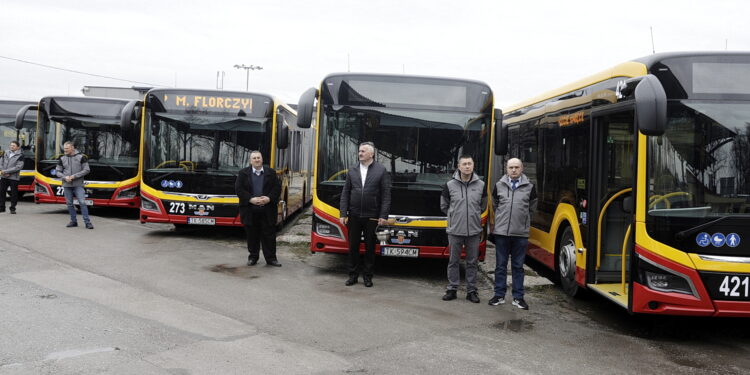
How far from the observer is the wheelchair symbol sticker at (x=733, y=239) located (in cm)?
591

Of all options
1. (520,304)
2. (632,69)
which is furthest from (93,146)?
(632,69)

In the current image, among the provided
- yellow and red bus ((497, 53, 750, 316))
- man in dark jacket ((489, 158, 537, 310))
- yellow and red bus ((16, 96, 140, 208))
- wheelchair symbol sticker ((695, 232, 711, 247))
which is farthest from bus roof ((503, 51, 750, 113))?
yellow and red bus ((16, 96, 140, 208))

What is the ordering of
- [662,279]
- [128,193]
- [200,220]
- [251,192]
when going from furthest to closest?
[128,193] < [200,220] < [251,192] < [662,279]

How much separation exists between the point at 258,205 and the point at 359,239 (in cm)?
197

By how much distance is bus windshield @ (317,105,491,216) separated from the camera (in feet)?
30.0

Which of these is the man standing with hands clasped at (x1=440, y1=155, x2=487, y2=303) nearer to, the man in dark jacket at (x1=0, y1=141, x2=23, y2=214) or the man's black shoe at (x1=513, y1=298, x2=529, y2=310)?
the man's black shoe at (x1=513, y1=298, x2=529, y2=310)

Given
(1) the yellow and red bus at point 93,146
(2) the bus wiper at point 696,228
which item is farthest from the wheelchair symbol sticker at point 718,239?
(1) the yellow and red bus at point 93,146

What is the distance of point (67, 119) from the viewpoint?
1627 cm

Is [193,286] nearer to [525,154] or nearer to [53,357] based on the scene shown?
[53,357]

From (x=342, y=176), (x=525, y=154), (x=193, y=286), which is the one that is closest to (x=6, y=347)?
(x=193, y=286)

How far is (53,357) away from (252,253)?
5.07 metres

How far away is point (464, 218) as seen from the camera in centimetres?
799

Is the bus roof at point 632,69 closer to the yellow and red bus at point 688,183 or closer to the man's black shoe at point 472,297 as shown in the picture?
the yellow and red bus at point 688,183

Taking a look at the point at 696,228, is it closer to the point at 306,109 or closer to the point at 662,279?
the point at 662,279
